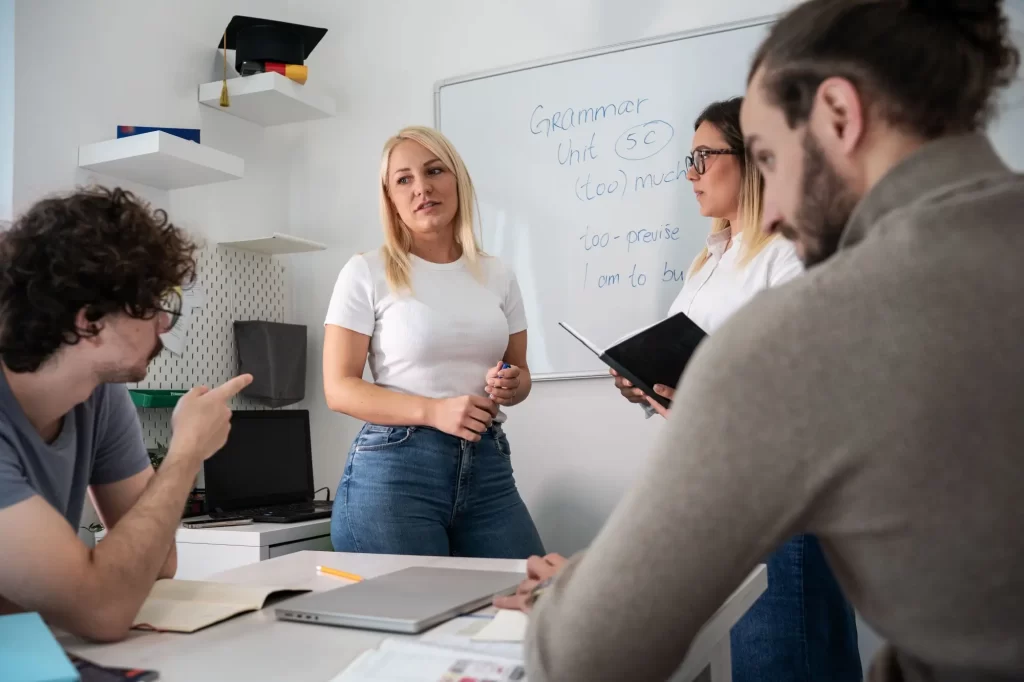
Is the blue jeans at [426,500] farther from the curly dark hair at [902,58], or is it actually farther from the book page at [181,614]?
the curly dark hair at [902,58]

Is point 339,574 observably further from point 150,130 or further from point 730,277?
point 150,130

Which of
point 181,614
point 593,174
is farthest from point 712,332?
point 593,174

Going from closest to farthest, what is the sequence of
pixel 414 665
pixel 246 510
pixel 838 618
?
pixel 414 665 → pixel 838 618 → pixel 246 510

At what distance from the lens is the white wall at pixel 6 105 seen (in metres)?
2.10

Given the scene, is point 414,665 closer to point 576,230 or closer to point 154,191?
point 576,230

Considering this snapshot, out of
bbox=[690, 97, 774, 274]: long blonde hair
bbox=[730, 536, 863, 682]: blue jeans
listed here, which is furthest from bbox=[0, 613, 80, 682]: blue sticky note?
bbox=[690, 97, 774, 274]: long blonde hair

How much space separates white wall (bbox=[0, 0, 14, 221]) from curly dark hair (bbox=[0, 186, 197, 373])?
1.13 metres

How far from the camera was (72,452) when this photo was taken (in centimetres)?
118

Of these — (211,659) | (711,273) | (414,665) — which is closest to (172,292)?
(211,659)

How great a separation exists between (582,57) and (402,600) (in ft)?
6.46

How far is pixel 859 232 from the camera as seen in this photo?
0.63 meters

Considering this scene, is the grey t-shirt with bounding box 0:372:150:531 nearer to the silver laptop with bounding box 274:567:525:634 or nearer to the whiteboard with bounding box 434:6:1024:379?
the silver laptop with bounding box 274:567:525:634

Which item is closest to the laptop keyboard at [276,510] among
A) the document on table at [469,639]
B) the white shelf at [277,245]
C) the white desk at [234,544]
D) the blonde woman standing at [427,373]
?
the white desk at [234,544]

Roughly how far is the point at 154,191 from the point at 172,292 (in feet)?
4.74
